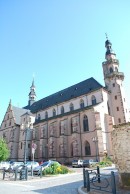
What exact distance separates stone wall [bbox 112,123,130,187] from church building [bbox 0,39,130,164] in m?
21.5

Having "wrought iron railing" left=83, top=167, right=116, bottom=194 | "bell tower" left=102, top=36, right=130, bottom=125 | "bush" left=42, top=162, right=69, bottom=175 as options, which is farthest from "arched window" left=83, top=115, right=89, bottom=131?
"wrought iron railing" left=83, top=167, right=116, bottom=194

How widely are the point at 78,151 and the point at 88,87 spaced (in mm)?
14891

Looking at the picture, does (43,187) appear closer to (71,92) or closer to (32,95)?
(71,92)

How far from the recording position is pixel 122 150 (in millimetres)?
8859

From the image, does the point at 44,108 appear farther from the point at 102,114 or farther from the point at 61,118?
the point at 102,114

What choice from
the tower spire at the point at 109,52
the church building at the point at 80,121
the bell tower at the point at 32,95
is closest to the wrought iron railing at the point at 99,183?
the church building at the point at 80,121

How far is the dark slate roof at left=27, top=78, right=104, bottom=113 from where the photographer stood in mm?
39656

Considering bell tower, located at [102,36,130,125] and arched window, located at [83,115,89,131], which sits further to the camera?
bell tower, located at [102,36,130,125]

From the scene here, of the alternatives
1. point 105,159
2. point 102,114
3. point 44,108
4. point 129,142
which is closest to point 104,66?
point 102,114

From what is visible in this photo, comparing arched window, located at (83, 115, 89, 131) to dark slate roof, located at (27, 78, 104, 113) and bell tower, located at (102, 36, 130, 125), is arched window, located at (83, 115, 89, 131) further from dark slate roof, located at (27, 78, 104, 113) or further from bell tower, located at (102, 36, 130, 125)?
dark slate roof, located at (27, 78, 104, 113)

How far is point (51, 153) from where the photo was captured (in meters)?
37.2

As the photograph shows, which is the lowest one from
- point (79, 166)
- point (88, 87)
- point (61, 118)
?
point (79, 166)

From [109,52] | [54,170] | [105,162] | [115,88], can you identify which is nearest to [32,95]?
[109,52]

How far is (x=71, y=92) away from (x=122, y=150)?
36.0 metres
